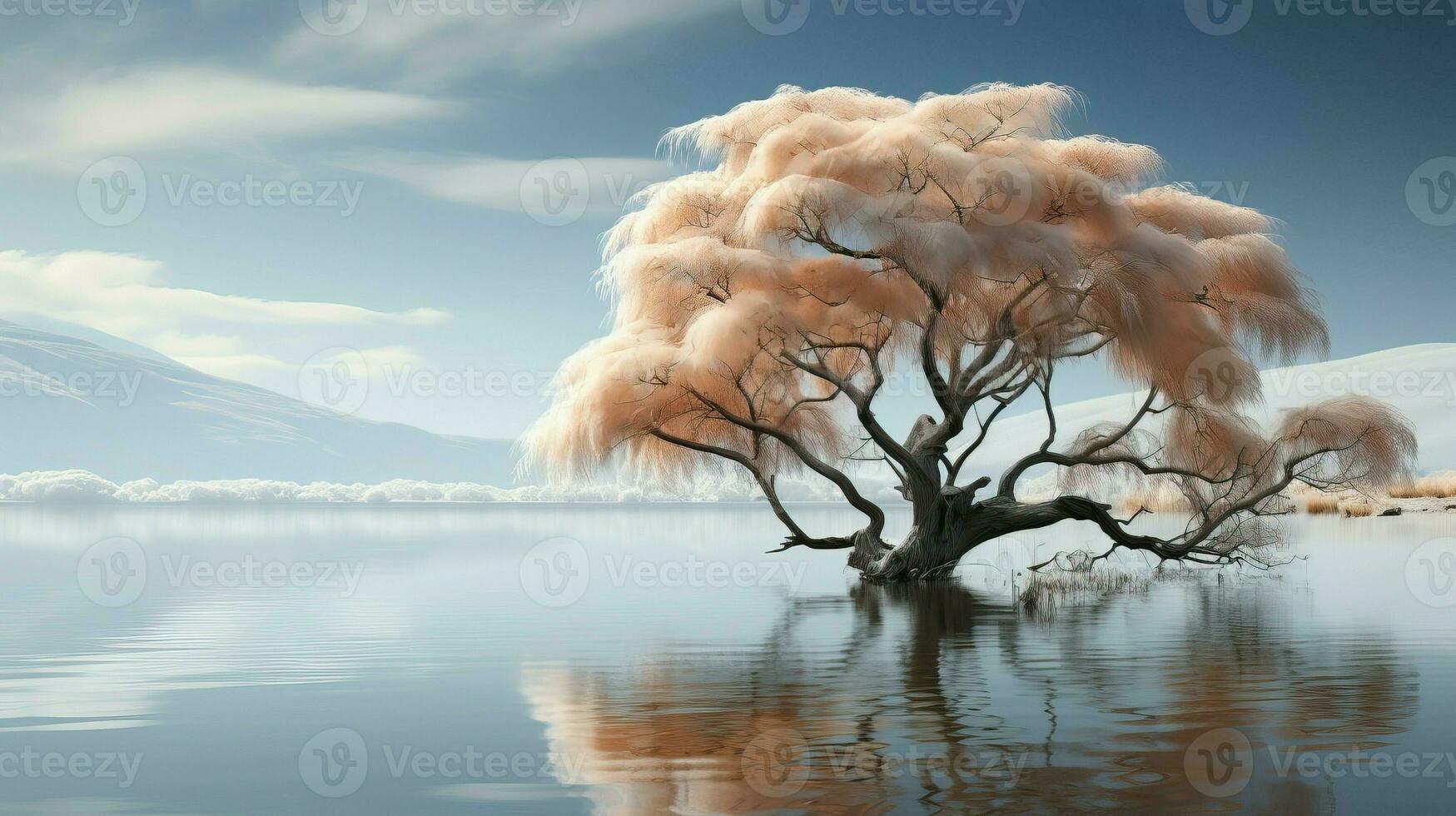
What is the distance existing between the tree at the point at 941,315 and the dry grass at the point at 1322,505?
30.4 m

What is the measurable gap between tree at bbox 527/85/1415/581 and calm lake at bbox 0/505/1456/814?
2.35 meters

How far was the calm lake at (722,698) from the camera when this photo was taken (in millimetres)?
6723

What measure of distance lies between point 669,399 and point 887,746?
12.7 m

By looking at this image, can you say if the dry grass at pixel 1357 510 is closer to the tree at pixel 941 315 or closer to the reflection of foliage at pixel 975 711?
the tree at pixel 941 315

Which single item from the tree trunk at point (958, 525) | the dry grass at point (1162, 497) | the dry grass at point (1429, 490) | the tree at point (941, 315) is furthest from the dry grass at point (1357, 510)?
Answer: the tree trunk at point (958, 525)

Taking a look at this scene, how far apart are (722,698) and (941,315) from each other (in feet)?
36.7

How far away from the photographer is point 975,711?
28.5ft

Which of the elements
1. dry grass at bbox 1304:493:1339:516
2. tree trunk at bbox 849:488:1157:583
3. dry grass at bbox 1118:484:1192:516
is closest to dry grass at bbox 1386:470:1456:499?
dry grass at bbox 1304:493:1339:516

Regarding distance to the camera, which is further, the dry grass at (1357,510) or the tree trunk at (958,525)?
the dry grass at (1357,510)

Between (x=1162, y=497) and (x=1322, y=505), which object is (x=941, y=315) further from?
(x=1322, y=505)

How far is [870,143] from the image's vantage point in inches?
724

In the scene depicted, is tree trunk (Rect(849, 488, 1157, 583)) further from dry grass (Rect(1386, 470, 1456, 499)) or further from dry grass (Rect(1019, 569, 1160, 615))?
dry grass (Rect(1386, 470, 1456, 499))

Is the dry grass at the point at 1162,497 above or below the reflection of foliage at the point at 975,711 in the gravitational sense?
above

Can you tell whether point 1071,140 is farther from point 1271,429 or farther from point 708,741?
point 708,741
